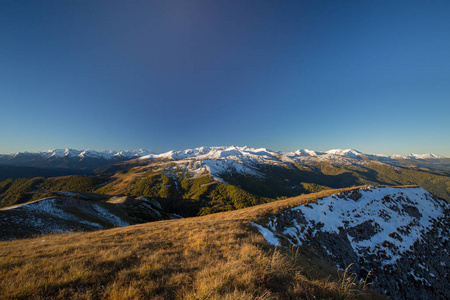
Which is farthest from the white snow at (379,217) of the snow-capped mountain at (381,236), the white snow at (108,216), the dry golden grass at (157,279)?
the white snow at (108,216)

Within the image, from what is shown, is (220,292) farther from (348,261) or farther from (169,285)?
(348,261)

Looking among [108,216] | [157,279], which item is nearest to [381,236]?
[157,279]

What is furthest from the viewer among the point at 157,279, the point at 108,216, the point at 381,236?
the point at 108,216

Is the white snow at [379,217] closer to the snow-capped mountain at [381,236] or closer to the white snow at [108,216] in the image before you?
the snow-capped mountain at [381,236]

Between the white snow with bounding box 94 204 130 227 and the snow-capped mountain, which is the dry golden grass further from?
the white snow with bounding box 94 204 130 227

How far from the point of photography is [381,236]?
2241cm

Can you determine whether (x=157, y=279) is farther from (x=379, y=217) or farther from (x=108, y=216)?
(x=108, y=216)

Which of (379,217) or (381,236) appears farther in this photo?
(379,217)

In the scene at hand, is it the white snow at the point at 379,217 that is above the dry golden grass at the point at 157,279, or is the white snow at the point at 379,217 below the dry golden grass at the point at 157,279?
below

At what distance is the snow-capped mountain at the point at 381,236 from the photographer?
1772 cm

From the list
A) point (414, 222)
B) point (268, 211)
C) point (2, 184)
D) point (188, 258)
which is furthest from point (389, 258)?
point (2, 184)

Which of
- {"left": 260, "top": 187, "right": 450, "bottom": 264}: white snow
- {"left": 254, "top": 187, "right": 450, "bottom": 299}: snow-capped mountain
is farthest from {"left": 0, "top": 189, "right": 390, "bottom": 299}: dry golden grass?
{"left": 260, "top": 187, "right": 450, "bottom": 264}: white snow

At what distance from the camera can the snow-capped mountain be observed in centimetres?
1772

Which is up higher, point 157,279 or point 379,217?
point 157,279
